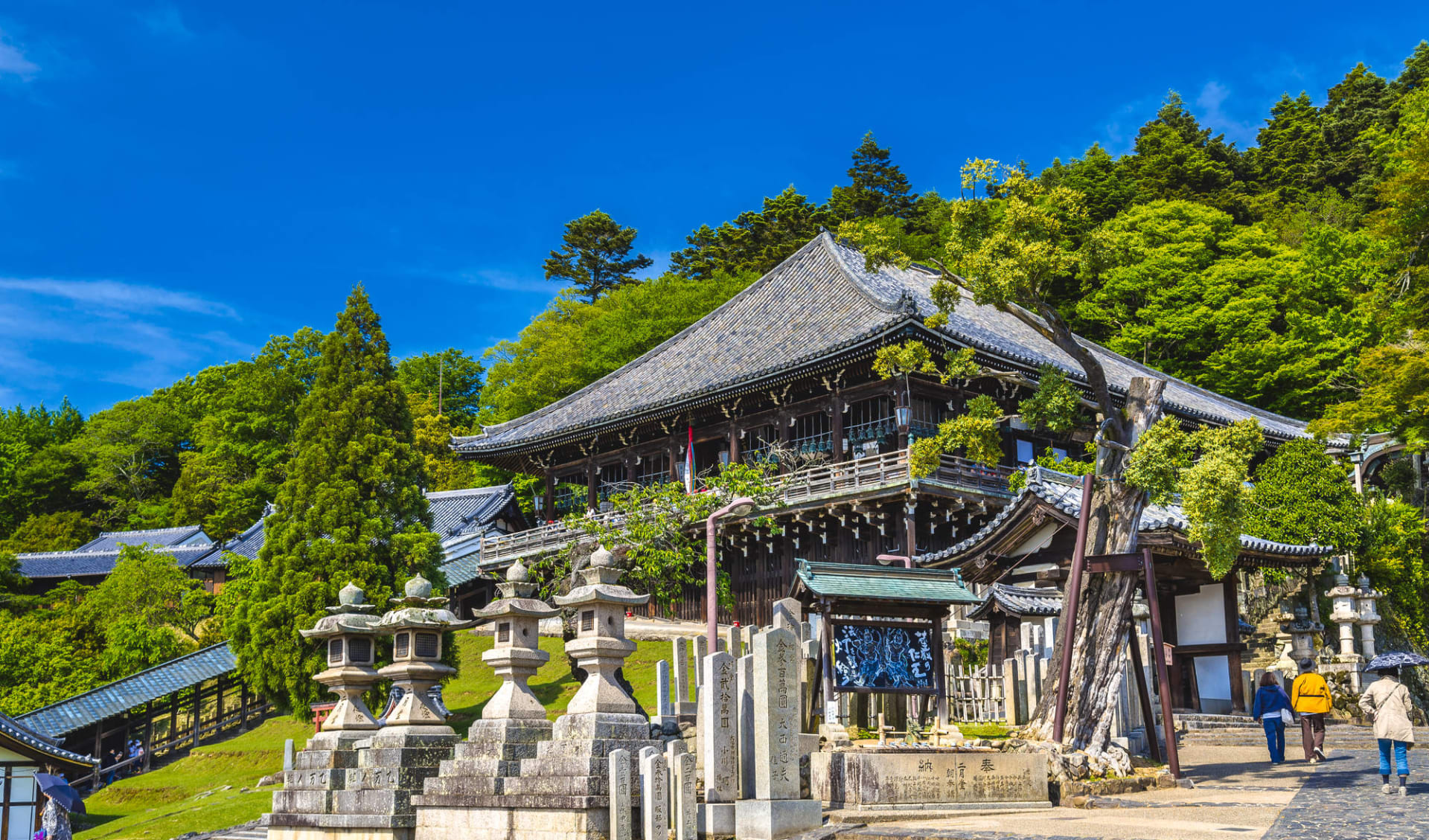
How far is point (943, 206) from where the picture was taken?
54938 millimetres

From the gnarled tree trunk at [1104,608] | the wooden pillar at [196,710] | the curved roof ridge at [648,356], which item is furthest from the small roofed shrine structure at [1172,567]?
the curved roof ridge at [648,356]

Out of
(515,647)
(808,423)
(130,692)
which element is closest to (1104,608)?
(515,647)

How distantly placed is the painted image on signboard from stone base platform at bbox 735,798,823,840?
2.47 meters

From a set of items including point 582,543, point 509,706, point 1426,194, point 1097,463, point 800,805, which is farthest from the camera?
point 582,543

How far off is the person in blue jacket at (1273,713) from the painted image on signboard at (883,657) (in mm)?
4539

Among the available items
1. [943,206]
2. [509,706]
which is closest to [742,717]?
[509,706]

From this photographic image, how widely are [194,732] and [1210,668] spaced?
2330cm

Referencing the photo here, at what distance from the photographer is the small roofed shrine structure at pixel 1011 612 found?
1792 cm

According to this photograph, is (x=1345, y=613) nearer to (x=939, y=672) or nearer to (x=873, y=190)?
(x=939, y=672)

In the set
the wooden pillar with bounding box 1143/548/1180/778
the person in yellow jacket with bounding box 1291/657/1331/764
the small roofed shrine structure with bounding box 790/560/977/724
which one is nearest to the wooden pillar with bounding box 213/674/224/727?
the small roofed shrine structure with bounding box 790/560/977/724

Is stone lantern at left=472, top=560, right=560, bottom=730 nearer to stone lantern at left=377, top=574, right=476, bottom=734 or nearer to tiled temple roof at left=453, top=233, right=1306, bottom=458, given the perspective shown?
stone lantern at left=377, top=574, right=476, bottom=734

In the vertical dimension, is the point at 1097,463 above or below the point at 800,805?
above

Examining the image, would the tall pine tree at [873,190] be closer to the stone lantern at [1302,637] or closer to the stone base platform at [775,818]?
the stone lantern at [1302,637]

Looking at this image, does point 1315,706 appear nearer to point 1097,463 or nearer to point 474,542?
point 1097,463
